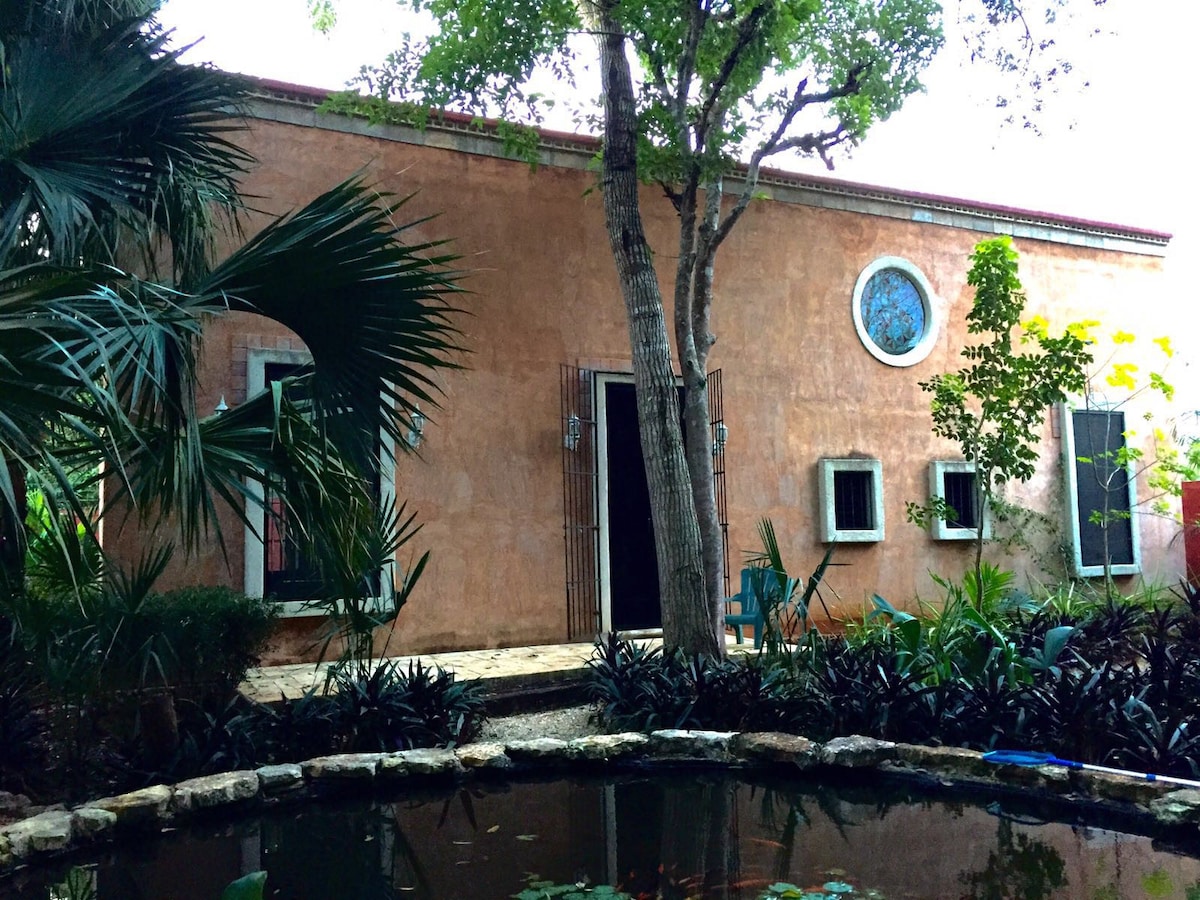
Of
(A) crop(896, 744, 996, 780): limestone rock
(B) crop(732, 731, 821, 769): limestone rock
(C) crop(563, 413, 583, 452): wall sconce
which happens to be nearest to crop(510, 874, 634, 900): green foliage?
(B) crop(732, 731, 821, 769): limestone rock

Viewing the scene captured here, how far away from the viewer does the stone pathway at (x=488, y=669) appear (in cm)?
634

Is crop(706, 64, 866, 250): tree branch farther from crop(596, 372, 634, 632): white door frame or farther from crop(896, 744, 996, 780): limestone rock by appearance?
crop(896, 744, 996, 780): limestone rock

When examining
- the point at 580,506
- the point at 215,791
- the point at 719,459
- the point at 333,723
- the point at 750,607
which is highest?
the point at 719,459

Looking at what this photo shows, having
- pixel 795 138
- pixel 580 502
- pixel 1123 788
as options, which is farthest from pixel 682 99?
pixel 1123 788

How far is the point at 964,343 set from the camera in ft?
35.5

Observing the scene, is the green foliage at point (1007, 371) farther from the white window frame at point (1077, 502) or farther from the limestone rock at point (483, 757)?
the limestone rock at point (483, 757)

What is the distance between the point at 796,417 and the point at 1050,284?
394 centimetres

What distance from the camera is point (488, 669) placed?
277 inches

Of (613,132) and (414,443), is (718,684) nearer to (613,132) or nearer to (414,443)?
(414,443)

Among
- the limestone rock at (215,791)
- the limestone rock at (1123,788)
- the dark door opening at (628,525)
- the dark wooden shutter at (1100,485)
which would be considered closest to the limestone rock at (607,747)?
the limestone rock at (215,791)

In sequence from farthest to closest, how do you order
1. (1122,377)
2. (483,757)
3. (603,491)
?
1. (1122,377)
2. (603,491)
3. (483,757)

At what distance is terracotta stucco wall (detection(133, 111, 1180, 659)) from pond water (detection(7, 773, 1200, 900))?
3169 mm

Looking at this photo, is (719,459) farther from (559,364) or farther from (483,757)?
(483,757)

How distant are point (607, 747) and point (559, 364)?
4143 mm
